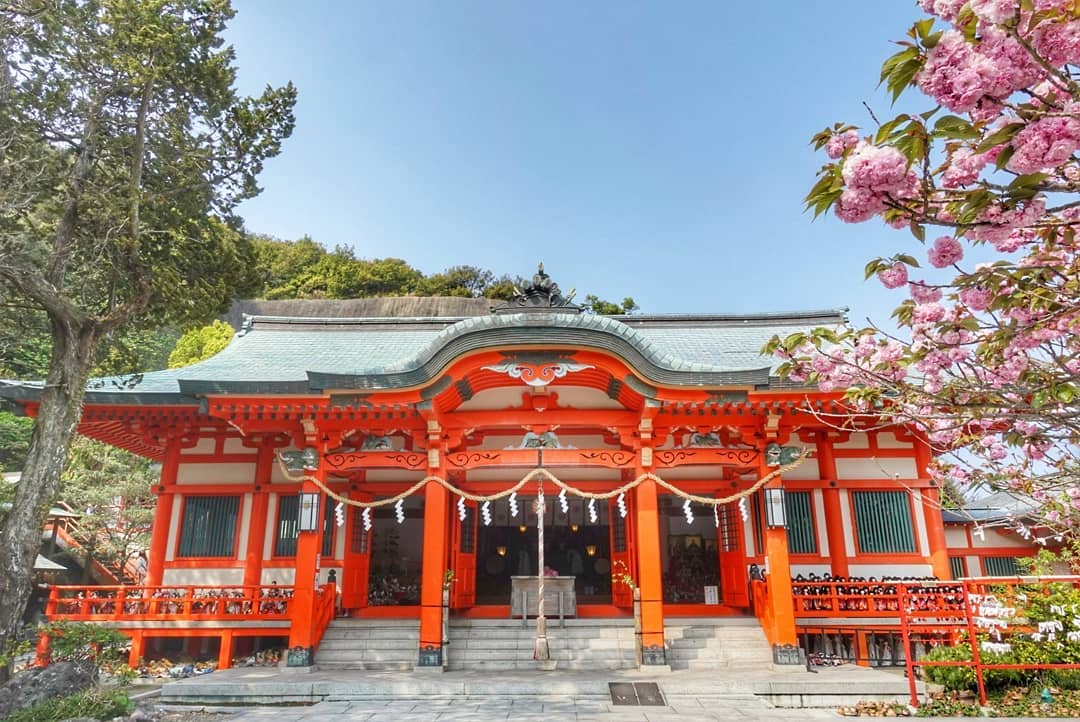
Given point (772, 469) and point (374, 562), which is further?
point (374, 562)

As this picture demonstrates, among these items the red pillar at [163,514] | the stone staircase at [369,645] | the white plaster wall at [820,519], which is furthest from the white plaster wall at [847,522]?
the red pillar at [163,514]

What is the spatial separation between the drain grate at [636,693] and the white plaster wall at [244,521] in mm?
7012

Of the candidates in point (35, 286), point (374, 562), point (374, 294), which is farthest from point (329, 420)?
point (374, 294)

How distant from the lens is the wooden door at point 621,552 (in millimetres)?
11766

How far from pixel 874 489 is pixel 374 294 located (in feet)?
134

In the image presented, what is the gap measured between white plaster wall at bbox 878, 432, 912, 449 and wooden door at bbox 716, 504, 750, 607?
9.38 ft

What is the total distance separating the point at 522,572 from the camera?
51.6 ft

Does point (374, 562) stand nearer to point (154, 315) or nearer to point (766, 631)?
point (154, 315)

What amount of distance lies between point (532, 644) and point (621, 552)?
2.90m

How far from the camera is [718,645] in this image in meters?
9.87

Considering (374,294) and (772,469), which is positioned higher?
(374,294)

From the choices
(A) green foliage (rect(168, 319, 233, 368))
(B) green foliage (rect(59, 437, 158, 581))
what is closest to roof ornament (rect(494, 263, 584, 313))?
(B) green foliage (rect(59, 437, 158, 581))

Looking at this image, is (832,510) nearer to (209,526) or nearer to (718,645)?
(718,645)

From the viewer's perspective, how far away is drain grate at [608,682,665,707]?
25.8 ft
